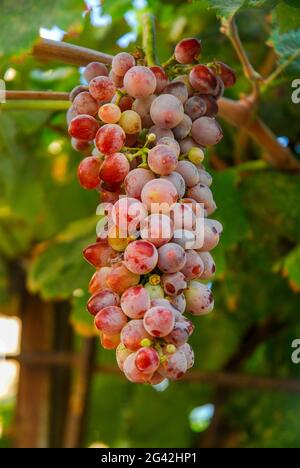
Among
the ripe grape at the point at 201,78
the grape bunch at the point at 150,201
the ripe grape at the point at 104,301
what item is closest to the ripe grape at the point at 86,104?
the grape bunch at the point at 150,201

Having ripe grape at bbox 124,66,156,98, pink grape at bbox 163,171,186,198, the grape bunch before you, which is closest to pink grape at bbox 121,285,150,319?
the grape bunch

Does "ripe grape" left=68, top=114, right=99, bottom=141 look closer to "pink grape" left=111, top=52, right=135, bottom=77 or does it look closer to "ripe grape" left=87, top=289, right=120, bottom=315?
"pink grape" left=111, top=52, right=135, bottom=77

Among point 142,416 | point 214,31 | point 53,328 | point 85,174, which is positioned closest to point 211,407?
point 142,416

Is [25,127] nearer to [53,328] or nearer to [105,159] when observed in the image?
[53,328]

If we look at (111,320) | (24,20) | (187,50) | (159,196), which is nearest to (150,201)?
(159,196)

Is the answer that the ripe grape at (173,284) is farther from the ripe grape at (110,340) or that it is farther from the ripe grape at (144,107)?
the ripe grape at (144,107)
